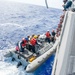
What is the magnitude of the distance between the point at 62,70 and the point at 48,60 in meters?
10.4

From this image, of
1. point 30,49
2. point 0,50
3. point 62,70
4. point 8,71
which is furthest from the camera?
point 0,50

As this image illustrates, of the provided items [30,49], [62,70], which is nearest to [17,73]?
[30,49]

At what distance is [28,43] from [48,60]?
7.49 ft

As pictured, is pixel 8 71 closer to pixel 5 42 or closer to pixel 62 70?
pixel 5 42

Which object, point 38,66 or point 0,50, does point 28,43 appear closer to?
point 38,66

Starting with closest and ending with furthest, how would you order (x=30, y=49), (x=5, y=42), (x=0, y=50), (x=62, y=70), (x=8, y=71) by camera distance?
(x=62, y=70)
(x=8, y=71)
(x=30, y=49)
(x=0, y=50)
(x=5, y=42)

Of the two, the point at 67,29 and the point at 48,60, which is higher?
the point at 67,29

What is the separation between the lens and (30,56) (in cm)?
1190


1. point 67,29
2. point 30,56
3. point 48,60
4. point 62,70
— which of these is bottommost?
point 48,60

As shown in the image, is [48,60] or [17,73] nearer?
[17,73]

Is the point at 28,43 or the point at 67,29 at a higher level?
the point at 67,29

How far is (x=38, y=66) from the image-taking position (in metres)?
11.3

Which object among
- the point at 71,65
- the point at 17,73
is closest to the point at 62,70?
the point at 71,65

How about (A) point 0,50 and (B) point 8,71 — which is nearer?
(B) point 8,71
